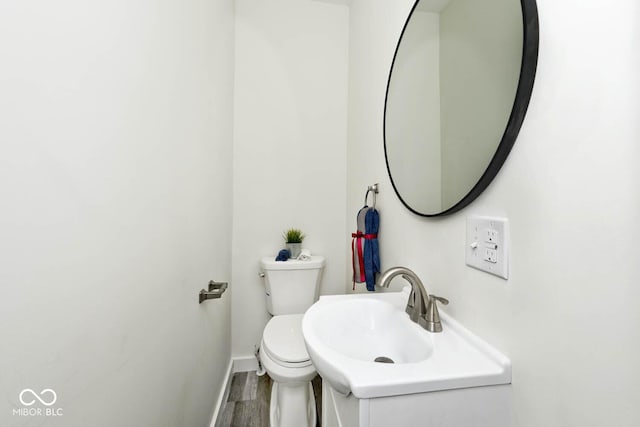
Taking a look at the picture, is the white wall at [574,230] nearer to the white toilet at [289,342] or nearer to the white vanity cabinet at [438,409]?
the white vanity cabinet at [438,409]

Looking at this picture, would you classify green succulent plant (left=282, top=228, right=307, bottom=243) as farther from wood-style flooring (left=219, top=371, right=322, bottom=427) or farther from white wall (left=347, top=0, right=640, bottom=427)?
white wall (left=347, top=0, right=640, bottom=427)

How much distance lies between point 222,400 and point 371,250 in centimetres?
120

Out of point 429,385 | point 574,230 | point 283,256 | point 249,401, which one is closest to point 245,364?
point 249,401

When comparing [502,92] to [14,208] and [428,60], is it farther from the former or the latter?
[14,208]

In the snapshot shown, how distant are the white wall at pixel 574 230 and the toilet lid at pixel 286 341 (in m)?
0.80

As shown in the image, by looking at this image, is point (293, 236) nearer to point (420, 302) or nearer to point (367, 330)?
point (367, 330)

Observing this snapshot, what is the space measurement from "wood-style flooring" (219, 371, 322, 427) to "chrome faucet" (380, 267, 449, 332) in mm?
1037

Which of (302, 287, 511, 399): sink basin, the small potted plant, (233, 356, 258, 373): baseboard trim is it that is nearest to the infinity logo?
(302, 287, 511, 399): sink basin

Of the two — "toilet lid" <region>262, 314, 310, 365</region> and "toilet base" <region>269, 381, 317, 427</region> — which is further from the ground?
"toilet lid" <region>262, 314, 310, 365</region>

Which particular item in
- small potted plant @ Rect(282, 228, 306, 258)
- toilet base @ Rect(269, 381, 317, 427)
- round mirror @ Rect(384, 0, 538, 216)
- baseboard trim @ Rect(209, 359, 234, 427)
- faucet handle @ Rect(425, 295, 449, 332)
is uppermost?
round mirror @ Rect(384, 0, 538, 216)

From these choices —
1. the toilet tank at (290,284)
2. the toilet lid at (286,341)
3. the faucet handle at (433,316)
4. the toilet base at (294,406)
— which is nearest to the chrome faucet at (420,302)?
the faucet handle at (433,316)

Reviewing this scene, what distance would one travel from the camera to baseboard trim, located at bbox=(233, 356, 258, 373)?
182cm

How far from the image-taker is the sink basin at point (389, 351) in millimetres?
541

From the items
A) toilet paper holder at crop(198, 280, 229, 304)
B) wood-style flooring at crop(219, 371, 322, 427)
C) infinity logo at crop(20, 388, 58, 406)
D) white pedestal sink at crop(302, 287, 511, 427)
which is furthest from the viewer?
wood-style flooring at crop(219, 371, 322, 427)
